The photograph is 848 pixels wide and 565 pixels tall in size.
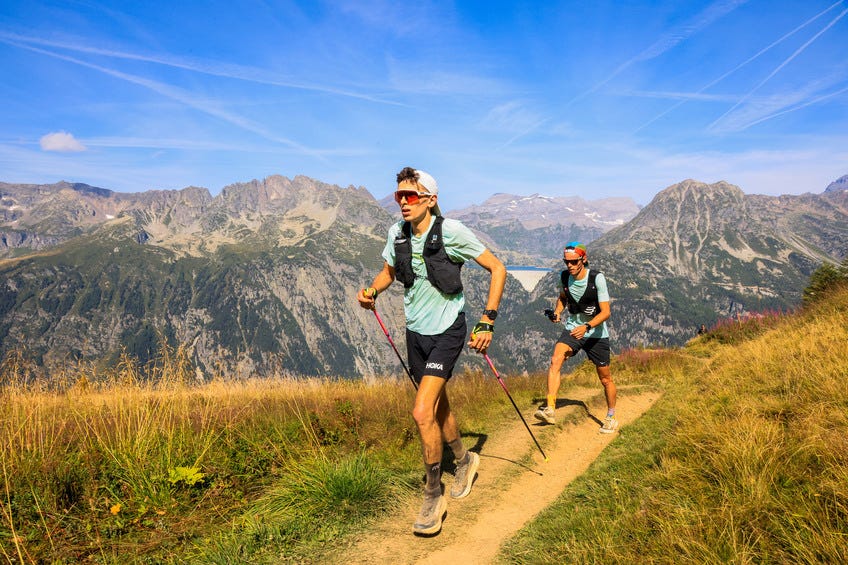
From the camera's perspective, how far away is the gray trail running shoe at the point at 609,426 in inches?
340

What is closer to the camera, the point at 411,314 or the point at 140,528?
the point at 140,528

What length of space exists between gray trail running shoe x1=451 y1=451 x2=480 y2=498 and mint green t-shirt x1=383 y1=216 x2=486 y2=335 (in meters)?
2.12

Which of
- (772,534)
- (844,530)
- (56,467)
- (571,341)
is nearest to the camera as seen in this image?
(844,530)

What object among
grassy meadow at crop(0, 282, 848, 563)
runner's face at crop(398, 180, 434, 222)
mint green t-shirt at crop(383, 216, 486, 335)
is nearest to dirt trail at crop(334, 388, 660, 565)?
grassy meadow at crop(0, 282, 848, 563)

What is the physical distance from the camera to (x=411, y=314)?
17.6 ft

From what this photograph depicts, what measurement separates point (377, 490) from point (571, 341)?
16.3 ft

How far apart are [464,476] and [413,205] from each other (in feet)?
12.0

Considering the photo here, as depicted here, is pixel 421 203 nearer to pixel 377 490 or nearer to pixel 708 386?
pixel 377 490

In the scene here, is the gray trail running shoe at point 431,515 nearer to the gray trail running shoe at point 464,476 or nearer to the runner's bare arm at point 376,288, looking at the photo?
the gray trail running shoe at point 464,476

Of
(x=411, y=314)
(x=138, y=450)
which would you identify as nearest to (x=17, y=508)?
(x=138, y=450)

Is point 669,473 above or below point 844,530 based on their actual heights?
below

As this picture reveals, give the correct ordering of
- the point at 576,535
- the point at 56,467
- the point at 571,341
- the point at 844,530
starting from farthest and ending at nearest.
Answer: the point at 571,341 < the point at 56,467 < the point at 576,535 < the point at 844,530

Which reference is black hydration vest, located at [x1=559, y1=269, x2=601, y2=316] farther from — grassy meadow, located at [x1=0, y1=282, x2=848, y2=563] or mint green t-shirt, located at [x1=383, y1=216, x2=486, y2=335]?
mint green t-shirt, located at [x1=383, y1=216, x2=486, y2=335]

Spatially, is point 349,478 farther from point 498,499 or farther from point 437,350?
point 498,499
